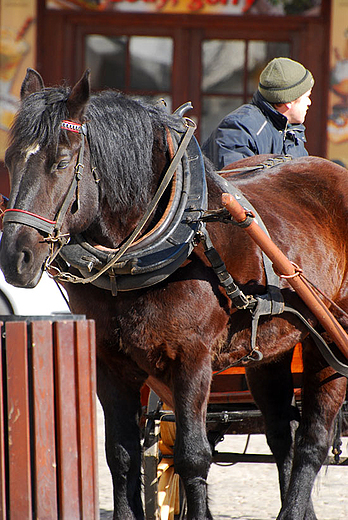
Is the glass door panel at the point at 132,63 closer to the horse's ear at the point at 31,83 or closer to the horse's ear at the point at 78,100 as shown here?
the horse's ear at the point at 31,83

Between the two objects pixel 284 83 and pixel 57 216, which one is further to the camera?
pixel 284 83

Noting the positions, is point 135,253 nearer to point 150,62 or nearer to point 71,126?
point 71,126

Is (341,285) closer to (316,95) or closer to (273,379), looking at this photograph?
(273,379)

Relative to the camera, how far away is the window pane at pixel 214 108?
818 cm

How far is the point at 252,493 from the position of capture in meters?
4.00

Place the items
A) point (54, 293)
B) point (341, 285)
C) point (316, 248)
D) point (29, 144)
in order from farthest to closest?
point (54, 293) → point (341, 285) → point (316, 248) → point (29, 144)

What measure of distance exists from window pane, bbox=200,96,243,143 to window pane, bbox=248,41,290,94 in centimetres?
22

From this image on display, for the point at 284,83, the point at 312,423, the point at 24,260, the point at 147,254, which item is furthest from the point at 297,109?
the point at 24,260

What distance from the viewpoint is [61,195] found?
2205 millimetres

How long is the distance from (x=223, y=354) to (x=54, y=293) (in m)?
4.17

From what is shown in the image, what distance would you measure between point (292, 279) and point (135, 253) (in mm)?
577

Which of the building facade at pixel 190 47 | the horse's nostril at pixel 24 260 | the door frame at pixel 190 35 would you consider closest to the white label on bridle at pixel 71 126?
the horse's nostril at pixel 24 260

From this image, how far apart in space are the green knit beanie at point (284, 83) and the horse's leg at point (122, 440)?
62.5 inches

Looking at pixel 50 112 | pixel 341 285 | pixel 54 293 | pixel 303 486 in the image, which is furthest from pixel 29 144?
pixel 54 293
